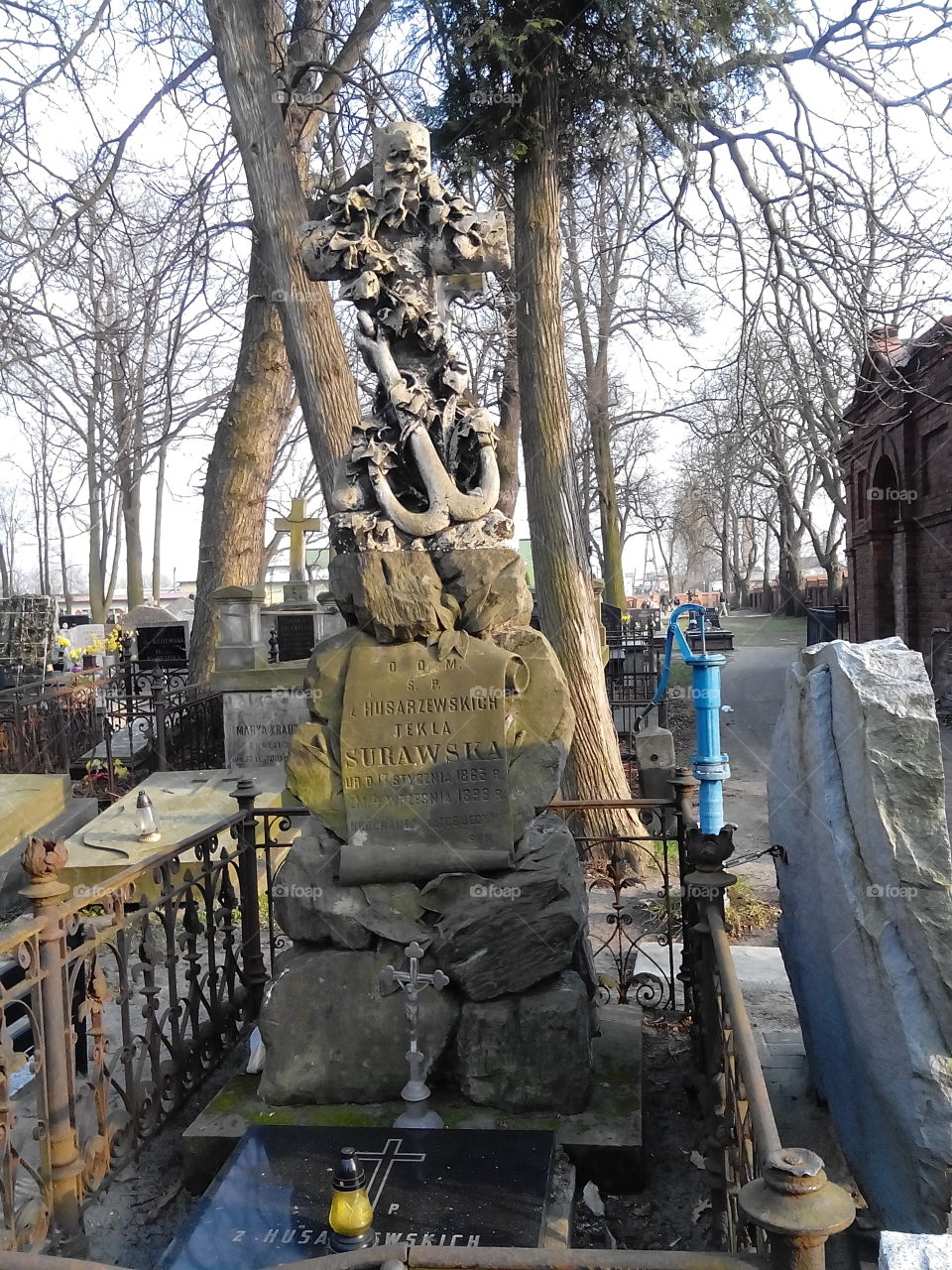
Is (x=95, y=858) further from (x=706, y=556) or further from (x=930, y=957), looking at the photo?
(x=706, y=556)

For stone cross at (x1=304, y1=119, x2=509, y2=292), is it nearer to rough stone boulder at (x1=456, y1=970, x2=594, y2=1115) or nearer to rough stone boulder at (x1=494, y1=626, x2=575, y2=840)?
rough stone boulder at (x1=494, y1=626, x2=575, y2=840)

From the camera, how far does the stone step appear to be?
340 centimetres

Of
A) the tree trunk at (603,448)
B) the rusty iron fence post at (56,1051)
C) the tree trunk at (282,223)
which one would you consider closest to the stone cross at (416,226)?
the rusty iron fence post at (56,1051)

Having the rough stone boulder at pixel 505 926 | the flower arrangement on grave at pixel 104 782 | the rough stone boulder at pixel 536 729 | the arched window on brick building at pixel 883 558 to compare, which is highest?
the arched window on brick building at pixel 883 558

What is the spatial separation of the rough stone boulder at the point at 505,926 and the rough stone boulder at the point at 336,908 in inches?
4.5

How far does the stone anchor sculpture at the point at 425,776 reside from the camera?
12.1 ft

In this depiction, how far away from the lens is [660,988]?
491cm

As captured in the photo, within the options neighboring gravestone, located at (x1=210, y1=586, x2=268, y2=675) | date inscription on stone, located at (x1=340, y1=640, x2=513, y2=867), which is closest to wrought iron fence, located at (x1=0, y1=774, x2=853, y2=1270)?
date inscription on stone, located at (x1=340, y1=640, x2=513, y2=867)

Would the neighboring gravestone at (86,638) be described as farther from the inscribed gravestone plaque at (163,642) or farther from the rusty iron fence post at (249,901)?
the rusty iron fence post at (249,901)

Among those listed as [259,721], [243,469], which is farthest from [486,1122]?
→ [243,469]

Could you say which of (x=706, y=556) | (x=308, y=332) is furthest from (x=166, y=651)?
(x=706, y=556)

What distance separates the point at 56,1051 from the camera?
126 inches

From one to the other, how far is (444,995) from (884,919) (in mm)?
1680

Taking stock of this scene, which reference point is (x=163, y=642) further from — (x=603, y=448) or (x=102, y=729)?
(x=603, y=448)
